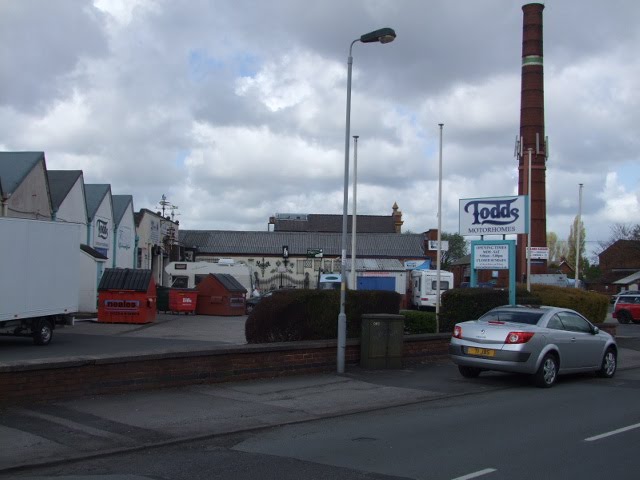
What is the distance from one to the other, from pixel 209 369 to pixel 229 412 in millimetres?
2269

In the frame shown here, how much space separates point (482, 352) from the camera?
13430mm

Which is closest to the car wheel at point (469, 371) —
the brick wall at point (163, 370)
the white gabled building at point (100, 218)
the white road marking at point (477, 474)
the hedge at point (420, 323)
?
the brick wall at point (163, 370)

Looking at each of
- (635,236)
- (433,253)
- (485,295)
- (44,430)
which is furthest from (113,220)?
(635,236)

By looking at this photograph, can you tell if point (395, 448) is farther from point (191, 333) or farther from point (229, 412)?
point (191, 333)

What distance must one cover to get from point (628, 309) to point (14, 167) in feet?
109

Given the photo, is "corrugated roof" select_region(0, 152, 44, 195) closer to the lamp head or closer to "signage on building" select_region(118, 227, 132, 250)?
"signage on building" select_region(118, 227, 132, 250)

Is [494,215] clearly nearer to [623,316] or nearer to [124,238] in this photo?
[623,316]

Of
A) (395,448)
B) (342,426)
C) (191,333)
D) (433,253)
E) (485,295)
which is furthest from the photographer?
(433,253)

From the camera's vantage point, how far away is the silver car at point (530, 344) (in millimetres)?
13086

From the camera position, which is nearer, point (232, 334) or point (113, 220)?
point (232, 334)

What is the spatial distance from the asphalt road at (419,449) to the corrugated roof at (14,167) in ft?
68.6

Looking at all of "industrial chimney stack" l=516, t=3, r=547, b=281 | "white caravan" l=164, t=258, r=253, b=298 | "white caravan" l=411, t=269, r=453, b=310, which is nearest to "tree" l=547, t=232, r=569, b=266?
"industrial chimney stack" l=516, t=3, r=547, b=281

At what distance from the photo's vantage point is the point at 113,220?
4047cm

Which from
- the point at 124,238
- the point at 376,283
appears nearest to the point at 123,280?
the point at 124,238
